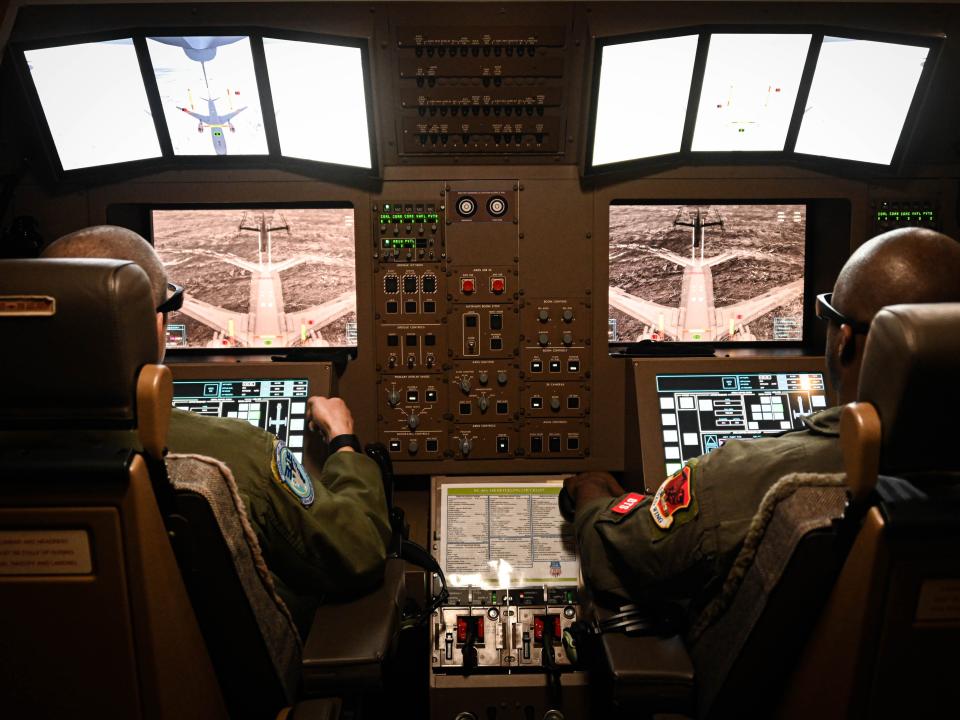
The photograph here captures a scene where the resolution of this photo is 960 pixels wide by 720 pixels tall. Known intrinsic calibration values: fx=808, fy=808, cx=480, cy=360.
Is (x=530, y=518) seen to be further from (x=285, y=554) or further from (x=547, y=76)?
(x=547, y=76)

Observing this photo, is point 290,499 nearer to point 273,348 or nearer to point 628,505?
point 628,505

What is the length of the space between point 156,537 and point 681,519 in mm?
873

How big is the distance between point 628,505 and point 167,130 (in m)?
1.66

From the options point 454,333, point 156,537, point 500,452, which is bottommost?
point 500,452

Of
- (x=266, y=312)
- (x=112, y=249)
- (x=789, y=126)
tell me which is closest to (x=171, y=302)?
(x=112, y=249)

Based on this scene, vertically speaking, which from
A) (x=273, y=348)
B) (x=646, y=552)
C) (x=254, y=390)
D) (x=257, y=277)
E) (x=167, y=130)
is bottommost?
(x=646, y=552)

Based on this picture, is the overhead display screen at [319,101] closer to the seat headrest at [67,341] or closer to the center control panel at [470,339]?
the center control panel at [470,339]

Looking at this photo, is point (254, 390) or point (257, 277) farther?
point (257, 277)

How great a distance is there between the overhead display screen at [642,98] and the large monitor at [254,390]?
3.41 ft

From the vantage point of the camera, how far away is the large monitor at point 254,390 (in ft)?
7.41

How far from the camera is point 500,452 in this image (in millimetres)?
2441

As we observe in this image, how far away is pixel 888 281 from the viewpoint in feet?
4.71

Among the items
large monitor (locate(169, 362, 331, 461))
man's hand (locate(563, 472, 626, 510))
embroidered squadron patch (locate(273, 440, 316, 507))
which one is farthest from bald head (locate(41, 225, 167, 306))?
man's hand (locate(563, 472, 626, 510))

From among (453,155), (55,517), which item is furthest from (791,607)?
(453,155)
